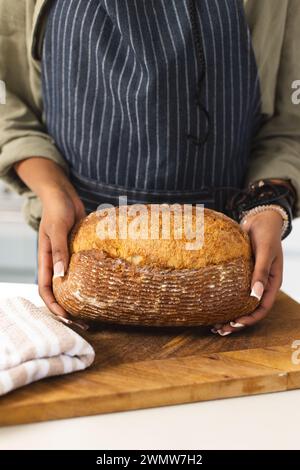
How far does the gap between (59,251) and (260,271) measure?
313 mm

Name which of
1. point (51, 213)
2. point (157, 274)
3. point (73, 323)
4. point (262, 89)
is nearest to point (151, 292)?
point (157, 274)

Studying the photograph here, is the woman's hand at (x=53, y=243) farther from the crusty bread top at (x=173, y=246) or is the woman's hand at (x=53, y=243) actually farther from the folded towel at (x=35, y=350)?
the folded towel at (x=35, y=350)

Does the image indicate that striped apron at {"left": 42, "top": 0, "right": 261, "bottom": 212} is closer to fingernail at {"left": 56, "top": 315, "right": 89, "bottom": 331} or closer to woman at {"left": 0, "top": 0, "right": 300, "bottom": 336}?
woman at {"left": 0, "top": 0, "right": 300, "bottom": 336}


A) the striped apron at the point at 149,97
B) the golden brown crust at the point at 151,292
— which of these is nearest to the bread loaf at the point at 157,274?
the golden brown crust at the point at 151,292

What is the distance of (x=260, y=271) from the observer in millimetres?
1047

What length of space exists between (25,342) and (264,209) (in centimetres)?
52

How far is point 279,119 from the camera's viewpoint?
136 centimetres

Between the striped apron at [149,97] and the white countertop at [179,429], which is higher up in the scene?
the striped apron at [149,97]

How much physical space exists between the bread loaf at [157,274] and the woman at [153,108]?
8 cm

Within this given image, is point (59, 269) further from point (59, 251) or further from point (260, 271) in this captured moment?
point (260, 271)

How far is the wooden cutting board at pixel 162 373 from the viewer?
0.81 metres

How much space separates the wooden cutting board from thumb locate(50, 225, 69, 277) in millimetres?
111

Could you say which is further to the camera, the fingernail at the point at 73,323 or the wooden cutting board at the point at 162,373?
the fingernail at the point at 73,323

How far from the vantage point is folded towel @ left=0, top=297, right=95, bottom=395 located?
2.67ft
